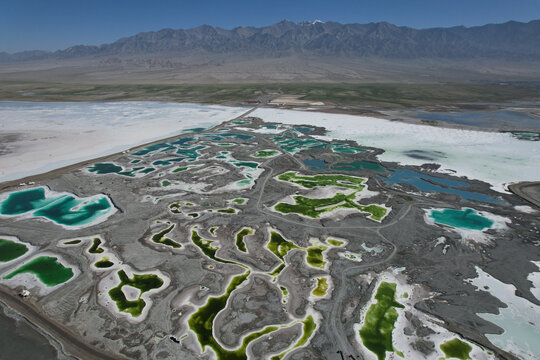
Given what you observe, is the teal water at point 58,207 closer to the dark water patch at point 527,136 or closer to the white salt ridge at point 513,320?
the white salt ridge at point 513,320

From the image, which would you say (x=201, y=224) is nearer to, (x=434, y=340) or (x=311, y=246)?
(x=311, y=246)

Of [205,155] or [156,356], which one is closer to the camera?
[156,356]

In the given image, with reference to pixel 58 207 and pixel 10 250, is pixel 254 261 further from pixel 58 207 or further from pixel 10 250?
pixel 58 207

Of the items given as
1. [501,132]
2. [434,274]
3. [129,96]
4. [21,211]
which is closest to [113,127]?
[21,211]

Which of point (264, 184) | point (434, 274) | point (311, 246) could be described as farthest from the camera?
point (264, 184)

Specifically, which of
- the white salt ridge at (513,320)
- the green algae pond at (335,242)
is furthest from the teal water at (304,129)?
the white salt ridge at (513,320)

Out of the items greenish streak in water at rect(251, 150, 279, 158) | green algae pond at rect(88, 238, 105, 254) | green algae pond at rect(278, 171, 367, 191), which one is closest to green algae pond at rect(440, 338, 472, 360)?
green algae pond at rect(278, 171, 367, 191)
